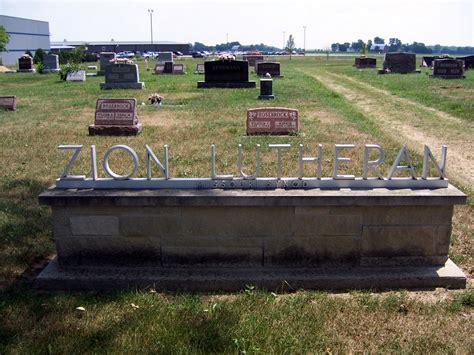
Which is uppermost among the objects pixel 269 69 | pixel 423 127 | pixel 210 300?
pixel 269 69

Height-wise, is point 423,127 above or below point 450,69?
below

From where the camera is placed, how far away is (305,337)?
11.5 ft

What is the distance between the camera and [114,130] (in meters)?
11.6

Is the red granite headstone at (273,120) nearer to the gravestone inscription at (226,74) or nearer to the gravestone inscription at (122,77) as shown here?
the gravestone inscription at (226,74)

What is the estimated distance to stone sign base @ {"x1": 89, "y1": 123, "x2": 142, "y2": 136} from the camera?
37.9 ft

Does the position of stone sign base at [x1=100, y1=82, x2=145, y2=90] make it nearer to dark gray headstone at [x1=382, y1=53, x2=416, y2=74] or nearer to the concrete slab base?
dark gray headstone at [x1=382, y1=53, x2=416, y2=74]

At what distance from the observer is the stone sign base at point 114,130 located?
37.9ft

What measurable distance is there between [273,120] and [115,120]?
3561 mm

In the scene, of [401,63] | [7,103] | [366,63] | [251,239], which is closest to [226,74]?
[7,103]

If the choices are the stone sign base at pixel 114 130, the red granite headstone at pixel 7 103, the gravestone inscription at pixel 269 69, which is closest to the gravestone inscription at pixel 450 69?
the gravestone inscription at pixel 269 69

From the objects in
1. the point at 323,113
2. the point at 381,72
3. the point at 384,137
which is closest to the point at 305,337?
the point at 384,137

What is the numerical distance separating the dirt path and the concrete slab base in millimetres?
3789

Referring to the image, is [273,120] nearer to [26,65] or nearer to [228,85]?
[228,85]

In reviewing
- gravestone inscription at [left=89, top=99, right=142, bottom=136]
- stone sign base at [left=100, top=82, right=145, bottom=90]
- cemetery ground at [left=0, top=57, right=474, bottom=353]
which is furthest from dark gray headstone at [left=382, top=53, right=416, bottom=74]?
gravestone inscription at [left=89, top=99, right=142, bottom=136]
